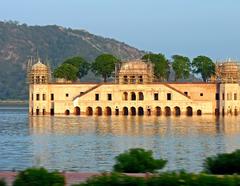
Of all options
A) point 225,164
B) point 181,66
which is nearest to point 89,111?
point 181,66

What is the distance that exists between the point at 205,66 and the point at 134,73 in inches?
479

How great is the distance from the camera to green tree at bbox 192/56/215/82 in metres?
89.4

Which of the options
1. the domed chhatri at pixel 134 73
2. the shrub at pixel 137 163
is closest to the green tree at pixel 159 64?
the domed chhatri at pixel 134 73

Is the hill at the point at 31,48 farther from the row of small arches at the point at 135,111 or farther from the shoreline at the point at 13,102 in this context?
the row of small arches at the point at 135,111

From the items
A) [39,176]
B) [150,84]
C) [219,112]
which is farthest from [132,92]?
[39,176]

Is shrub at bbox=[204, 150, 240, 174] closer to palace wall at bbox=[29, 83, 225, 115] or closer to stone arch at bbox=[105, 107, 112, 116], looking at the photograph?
palace wall at bbox=[29, 83, 225, 115]

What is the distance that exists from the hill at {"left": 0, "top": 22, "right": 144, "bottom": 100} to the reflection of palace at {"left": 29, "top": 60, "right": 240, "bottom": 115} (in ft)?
224

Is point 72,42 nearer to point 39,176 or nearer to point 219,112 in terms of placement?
point 219,112

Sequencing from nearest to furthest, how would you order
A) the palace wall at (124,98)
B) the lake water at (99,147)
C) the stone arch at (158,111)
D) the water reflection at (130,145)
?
the lake water at (99,147), the water reflection at (130,145), the palace wall at (124,98), the stone arch at (158,111)

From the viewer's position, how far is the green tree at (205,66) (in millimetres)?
89375

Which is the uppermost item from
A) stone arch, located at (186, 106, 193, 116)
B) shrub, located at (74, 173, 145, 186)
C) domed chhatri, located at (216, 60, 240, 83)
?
domed chhatri, located at (216, 60, 240, 83)

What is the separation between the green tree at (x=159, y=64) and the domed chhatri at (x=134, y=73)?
8.12 m

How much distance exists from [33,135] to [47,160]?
643 inches

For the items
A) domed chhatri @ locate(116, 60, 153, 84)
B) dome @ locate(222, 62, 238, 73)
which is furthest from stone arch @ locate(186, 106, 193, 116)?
domed chhatri @ locate(116, 60, 153, 84)
